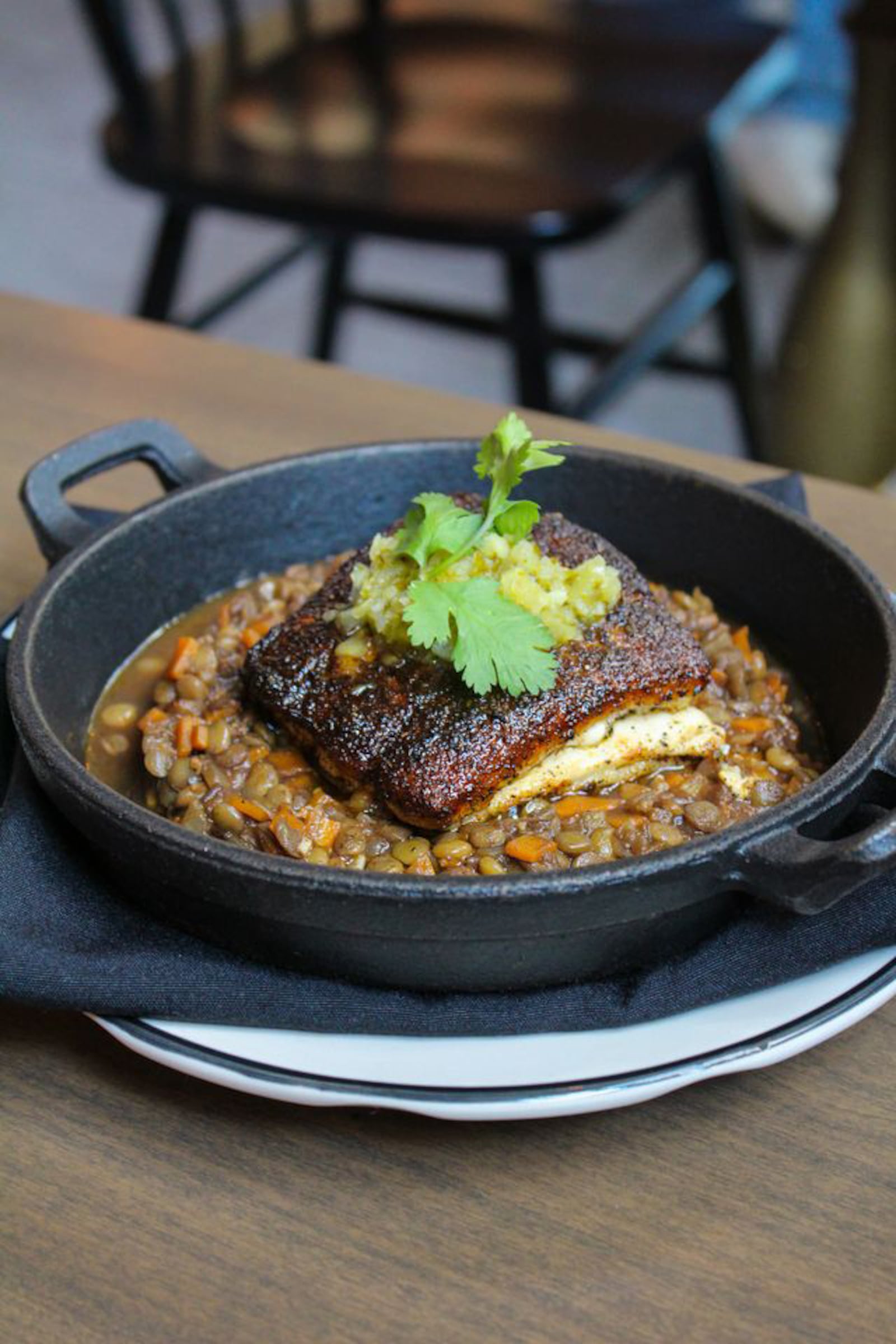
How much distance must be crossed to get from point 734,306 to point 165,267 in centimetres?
144

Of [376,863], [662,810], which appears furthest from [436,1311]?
[662,810]

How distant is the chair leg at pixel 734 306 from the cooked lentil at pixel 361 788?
2.23 metres

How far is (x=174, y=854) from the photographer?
1127 millimetres

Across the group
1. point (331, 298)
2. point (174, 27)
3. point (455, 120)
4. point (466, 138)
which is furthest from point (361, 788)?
point (174, 27)

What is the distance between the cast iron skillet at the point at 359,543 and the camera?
1094 mm

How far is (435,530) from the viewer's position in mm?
1378

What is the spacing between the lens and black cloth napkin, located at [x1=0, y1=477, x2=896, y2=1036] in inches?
45.4

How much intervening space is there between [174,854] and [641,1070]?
15.3 inches

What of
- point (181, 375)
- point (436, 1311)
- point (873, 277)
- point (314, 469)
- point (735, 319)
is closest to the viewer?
point (436, 1311)

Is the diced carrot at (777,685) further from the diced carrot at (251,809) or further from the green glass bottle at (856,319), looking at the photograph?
the green glass bottle at (856,319)

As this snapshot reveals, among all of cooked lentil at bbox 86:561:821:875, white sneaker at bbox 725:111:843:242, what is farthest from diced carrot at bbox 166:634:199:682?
white sneaker at bbox 725:111:843:242

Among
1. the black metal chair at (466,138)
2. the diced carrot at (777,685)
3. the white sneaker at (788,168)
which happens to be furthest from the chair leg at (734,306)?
the diced carrot at (777,685)

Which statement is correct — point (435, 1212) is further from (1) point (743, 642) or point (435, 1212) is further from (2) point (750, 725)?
(1) point (743, 642)

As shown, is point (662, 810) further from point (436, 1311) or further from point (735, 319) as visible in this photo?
point (735, 319)
